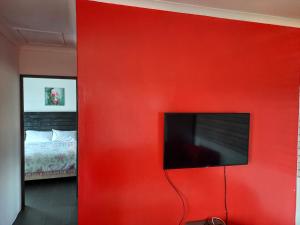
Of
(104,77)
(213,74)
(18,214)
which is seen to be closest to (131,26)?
(104,77)

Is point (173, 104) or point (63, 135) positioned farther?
point (63, 135)

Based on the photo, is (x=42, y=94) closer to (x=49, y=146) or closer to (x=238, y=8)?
(x=49, y=146)

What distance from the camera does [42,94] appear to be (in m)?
5.72

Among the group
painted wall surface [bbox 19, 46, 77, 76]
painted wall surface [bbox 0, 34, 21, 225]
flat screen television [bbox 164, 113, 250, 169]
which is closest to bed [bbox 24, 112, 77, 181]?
painted wall surface [bbox 0, 34, 21, 225]

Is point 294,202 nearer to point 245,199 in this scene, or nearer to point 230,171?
point 245,199

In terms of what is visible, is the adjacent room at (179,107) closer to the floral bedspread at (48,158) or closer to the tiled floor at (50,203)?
the tiled floor at (50,203)

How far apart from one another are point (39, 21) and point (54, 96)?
3.58m

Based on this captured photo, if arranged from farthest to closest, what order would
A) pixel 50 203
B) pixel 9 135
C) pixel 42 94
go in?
pixel 42 94 → pixel 50 203 → pixel 9 135

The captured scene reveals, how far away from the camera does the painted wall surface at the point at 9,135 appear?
2674 mm

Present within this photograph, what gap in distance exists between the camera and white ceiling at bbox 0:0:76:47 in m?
2.04

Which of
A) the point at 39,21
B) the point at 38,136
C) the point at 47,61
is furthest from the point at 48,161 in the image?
the point at 39,21

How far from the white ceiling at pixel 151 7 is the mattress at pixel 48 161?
2517 mm

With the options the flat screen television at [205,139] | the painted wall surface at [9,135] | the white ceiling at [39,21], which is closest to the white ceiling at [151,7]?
the white ceiling at [39,21]

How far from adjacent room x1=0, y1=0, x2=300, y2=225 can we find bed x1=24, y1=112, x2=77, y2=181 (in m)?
1.65
